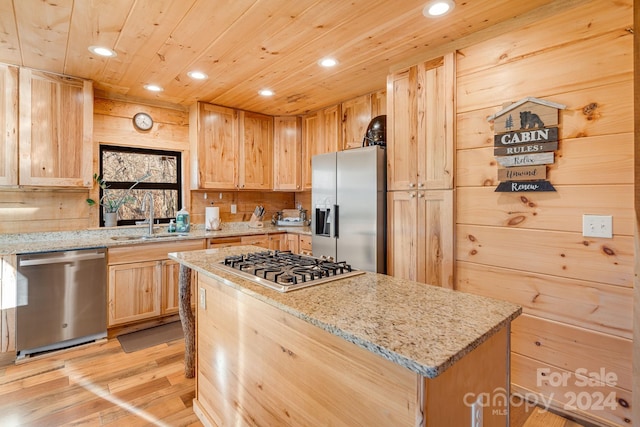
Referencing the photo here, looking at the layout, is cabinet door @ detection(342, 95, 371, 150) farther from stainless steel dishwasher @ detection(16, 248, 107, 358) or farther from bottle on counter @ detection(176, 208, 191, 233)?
stainless steel dishwasher @ detection(16, 248, 107, 358)

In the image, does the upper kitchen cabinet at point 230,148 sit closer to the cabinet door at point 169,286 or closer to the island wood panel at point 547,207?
the cabinet door at point 169,286

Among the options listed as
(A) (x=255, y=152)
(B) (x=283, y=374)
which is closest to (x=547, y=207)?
(B) (x=283, y=374)

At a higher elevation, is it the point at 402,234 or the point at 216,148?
the point at 216,148

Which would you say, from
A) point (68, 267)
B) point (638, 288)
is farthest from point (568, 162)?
point (68, 267)

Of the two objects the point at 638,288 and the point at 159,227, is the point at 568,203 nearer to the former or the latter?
the point at 638,288

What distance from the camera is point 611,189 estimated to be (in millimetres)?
1699

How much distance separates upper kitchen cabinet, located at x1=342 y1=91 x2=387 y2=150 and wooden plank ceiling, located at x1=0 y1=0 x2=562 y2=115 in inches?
10.4

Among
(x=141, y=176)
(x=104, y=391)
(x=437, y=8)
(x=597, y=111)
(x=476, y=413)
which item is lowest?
(x=104, y=391)

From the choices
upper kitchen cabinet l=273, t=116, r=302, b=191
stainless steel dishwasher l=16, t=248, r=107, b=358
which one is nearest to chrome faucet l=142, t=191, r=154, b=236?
stainless steel dishwasher l=16, t=248, r=107, b=358

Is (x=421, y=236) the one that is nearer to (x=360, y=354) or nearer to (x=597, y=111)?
(x=597, y=111)

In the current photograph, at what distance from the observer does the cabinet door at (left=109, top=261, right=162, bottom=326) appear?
298 centimetres

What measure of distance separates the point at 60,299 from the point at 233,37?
2583 millimetres

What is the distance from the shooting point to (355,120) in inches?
145

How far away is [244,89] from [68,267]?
7.64ft
